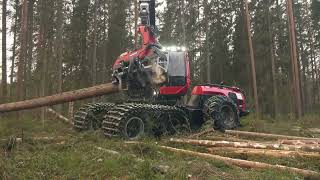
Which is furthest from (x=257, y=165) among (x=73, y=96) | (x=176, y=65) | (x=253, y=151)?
(x=73, y=96)

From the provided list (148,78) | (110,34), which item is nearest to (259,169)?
(148,78)

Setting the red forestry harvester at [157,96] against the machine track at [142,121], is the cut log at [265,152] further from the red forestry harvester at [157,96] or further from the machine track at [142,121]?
the red forestry harvester at [157,96]

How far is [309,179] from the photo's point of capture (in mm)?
6668

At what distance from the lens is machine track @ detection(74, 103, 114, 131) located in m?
13.4

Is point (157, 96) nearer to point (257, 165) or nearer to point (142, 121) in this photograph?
point (142, 121)

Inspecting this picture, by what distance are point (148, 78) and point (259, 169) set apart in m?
6.33

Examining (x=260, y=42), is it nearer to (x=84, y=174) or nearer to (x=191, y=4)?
(x=191, y=4)

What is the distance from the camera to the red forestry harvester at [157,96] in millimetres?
12409

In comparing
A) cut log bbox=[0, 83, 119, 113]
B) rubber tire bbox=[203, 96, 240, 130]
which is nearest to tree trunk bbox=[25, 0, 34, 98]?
cut log bbox=[0, 83, 119, 113]

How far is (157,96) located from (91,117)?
Result: 2.32m

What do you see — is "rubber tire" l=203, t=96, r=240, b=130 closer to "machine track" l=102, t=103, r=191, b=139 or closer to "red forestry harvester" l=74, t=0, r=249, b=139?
"red forestry harvester" l=74, t=0, r=249, b=139

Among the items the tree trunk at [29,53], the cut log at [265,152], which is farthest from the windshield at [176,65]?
the tree trunk at [29,53]

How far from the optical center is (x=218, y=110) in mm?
13344

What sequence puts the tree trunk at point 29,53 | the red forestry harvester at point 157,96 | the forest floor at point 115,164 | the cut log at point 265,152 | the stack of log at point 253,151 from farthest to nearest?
the tree trunk at point 29,53, the red forestry harvester at point 157,96, the cut log at point 265,152, the stack of log at point 253,151, the forest floor at point 115,164
